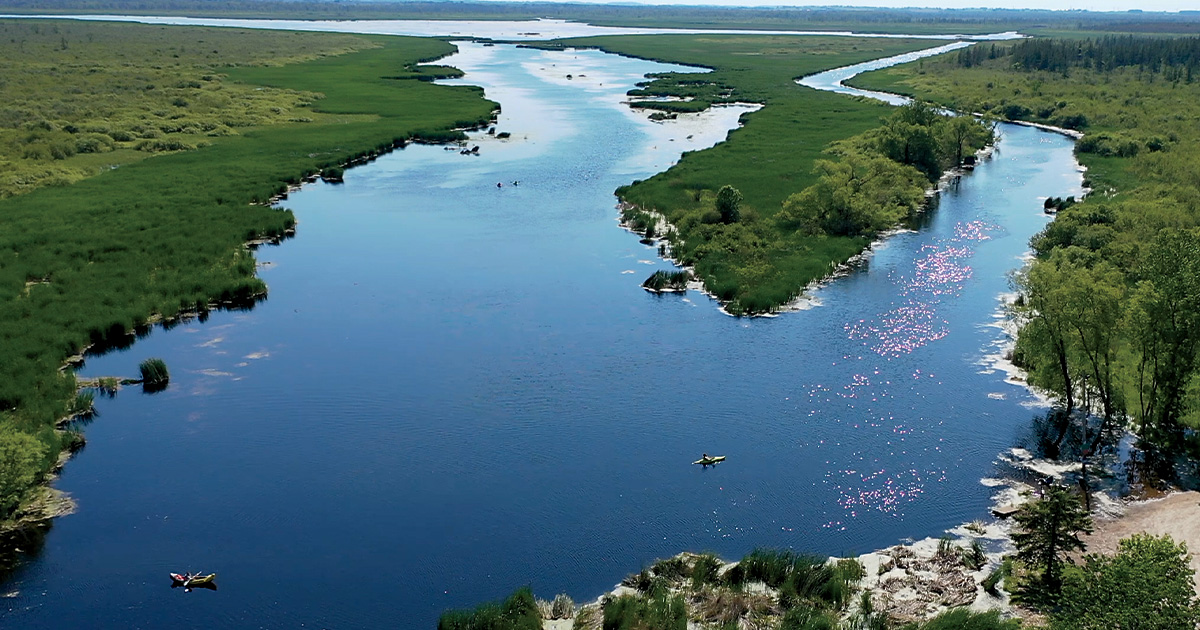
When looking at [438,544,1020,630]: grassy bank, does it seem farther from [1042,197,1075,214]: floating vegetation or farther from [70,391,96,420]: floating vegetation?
[1042,197,1075,214]: floating vegetation

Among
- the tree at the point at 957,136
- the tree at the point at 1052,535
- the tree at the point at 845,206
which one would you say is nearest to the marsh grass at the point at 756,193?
the tree at the point at 845,206

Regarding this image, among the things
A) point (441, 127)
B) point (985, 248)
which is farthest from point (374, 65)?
point (985, 248)

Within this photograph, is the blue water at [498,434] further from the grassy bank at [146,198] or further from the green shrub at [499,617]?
the grassy bank at [146,198]

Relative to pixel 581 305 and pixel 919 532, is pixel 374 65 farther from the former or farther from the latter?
pixel 919 532

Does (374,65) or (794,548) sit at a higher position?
(374,65)

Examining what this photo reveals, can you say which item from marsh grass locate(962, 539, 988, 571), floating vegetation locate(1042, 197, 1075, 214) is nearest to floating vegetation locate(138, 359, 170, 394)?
marsh grass locate(962, 539, 988, 571)

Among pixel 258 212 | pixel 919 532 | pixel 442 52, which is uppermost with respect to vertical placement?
pixel 442 52
